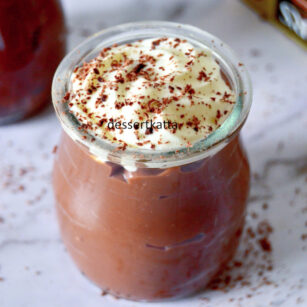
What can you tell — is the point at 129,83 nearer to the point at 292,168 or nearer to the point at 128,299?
the point at 128,299

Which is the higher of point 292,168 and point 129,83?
point 129,83

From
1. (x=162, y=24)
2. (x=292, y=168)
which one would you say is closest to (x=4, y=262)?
(x=162, y=24)

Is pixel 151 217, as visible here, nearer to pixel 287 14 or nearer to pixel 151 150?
pixel 151 150

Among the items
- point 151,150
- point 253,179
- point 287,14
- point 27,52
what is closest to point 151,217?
point 151,150

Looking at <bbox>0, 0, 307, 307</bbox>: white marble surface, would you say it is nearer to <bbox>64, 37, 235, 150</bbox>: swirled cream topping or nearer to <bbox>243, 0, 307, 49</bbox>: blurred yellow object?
<bbox>243, 0, 307, 49</bbox>: blurred yellow object

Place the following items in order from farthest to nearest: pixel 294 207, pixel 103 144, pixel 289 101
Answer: pixel 289 101, pixel 294 207, pixel 103 144

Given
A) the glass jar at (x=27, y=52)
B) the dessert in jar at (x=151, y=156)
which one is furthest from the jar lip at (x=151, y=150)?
the glass jar at (x=27, y=52)

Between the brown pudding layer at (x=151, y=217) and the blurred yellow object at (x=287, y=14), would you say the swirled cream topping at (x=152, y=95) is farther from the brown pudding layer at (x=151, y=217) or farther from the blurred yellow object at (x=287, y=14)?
the blurred yellow object at (x=287, y=14)
